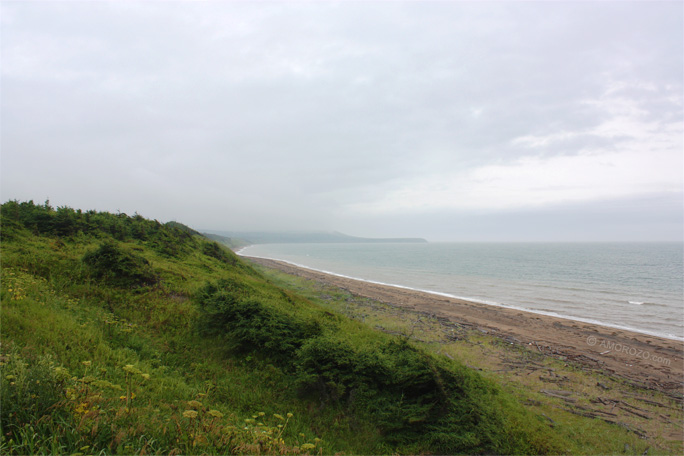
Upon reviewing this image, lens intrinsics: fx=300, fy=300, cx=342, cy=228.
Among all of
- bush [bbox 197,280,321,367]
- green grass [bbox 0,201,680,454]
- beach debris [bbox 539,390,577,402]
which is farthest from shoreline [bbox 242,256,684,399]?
bush [bbox 197,280,321,367]

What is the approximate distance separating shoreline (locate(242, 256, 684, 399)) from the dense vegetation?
9.16m

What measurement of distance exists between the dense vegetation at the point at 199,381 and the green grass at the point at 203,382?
0.03 meters

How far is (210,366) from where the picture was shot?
770 centimetres

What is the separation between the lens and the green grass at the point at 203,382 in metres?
3.52

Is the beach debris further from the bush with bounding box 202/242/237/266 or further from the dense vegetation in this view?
the bush with bounding box 202/242/237/266

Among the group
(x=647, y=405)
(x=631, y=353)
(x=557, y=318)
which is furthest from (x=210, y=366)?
(x=557, y=318)

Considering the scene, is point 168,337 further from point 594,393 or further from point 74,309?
point 594,393

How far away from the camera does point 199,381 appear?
6.96 meters

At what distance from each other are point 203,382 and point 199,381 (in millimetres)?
171

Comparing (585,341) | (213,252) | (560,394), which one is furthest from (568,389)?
(213,252)

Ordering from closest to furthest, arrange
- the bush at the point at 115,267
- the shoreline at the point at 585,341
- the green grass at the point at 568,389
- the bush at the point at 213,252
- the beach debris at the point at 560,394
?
1. the green grass at the point at 568,389
2. the bush at the point at 115,267
3. the beach debris at the point at 560,394
4. the shoreline at the point at 585,341
5. the bush at the point at 213,252

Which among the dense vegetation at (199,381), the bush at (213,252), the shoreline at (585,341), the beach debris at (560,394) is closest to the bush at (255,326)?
the dense vegetation at (199,381)

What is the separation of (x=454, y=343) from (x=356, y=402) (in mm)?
11474

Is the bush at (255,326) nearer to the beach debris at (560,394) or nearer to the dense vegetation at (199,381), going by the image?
the dense vegetation at (199,381)
